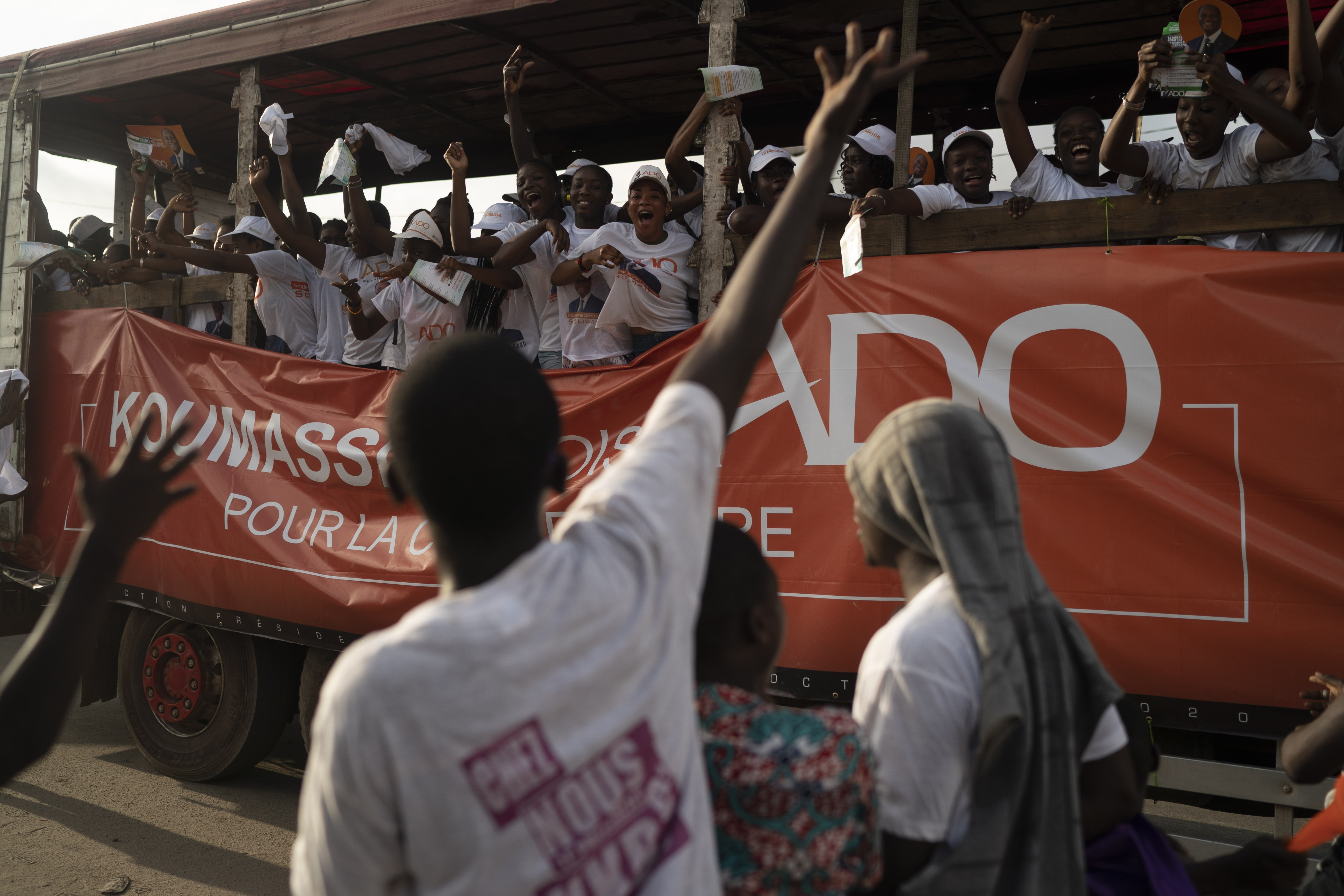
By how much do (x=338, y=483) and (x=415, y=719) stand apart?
4302mm

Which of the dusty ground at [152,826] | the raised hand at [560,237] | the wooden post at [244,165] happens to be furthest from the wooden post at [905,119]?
the wooden post at [244,165]

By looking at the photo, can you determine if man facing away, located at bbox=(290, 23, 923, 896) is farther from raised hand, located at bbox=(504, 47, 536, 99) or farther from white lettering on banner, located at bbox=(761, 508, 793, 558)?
raised hand, located at bbox=(504, 47, 536, 99)

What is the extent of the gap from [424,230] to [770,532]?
2.68 m

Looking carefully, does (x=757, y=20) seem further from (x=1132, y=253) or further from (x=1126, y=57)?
(x=1132, y=253)

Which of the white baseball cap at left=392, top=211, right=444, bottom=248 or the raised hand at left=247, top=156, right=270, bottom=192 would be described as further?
the raised hand at left=247, top=156, right=270, bottom=192

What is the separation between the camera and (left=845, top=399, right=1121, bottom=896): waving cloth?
1.42 m

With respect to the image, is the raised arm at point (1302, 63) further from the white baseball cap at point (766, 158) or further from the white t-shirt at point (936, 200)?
the white baseball cap at point (766, 158)

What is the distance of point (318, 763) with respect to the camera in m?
0.96

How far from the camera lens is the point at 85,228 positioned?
27.1ft

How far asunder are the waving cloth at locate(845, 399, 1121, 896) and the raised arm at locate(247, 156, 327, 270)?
4.95 meters

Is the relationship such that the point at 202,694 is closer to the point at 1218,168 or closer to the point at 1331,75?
the point at 1218,168

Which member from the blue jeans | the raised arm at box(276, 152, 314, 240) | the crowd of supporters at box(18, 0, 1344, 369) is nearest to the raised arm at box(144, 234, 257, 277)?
the crowd of supporters at box(18, 0, 1344, 369)

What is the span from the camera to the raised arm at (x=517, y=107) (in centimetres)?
504

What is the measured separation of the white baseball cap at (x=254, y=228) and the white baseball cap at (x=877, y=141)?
3450 mm
